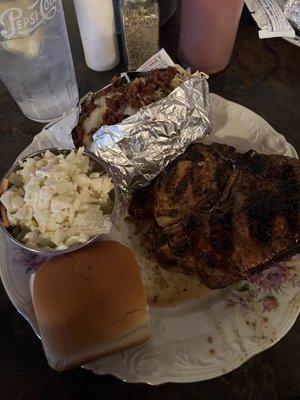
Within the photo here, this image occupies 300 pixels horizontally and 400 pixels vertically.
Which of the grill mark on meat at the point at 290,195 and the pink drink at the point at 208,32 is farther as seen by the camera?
the pink drink at the point at 208,32

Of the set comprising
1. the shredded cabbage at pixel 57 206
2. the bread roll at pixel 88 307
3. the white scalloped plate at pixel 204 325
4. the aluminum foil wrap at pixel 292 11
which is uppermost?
the aluminum foil wrap at pixel 292 11

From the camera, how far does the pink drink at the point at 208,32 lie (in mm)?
1154

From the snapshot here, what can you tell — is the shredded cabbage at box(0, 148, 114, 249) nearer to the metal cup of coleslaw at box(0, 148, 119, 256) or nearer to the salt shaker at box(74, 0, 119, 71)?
the metal cup of coleslaw at box(0, 148, 119, 256)

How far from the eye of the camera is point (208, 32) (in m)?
1.24

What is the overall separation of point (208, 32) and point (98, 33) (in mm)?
380

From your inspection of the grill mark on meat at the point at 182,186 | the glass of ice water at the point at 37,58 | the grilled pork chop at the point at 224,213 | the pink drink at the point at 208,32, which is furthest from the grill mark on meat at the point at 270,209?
the glass of ice water at the point at 37,58

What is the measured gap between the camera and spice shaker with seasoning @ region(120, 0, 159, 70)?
3.78 ft

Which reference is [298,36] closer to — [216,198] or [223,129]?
[223,129]

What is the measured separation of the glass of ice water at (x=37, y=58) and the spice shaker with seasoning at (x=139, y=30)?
0.21 meters

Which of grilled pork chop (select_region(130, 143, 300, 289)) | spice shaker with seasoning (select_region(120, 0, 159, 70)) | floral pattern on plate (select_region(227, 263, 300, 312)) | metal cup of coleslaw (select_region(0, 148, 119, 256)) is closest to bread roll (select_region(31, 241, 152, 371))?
metal cup of coleslaw (select_region(0, 148, 119, 256))

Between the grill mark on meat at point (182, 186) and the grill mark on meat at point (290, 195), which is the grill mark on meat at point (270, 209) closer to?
the grill mark on meat at point (290, 195)

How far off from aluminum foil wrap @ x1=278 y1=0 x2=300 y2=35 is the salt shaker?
2.35 feet

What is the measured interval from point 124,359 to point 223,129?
0.78 metres

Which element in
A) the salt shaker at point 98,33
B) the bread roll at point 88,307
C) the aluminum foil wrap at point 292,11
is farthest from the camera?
the aluminum foil wrap at point 292,11
